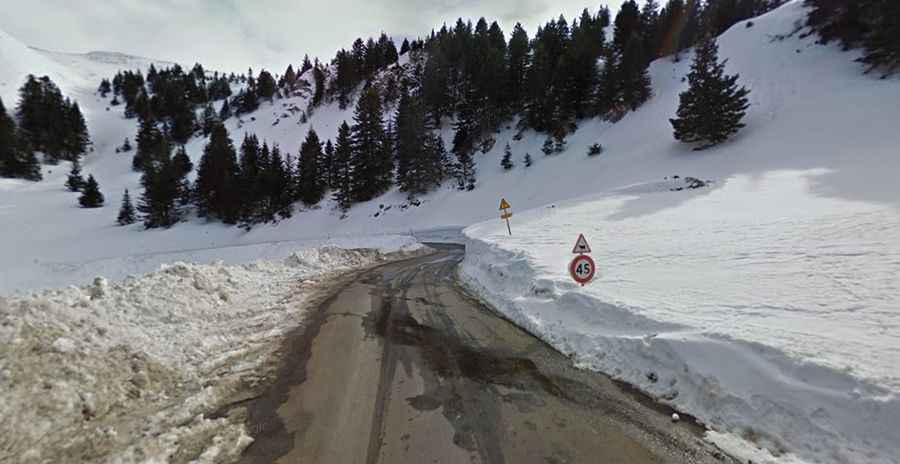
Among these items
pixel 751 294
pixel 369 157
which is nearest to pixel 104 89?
pixel 369 157

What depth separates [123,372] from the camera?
4.86 meters

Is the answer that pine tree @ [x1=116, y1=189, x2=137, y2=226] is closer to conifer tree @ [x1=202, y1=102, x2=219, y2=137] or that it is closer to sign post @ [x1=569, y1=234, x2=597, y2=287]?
conifer tree @ [x1=202, y1=102, x2=219, y2=137]

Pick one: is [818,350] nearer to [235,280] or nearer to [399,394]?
[399,394]

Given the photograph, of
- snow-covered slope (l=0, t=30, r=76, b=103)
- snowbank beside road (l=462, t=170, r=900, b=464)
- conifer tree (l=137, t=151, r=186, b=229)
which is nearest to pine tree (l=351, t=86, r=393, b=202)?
conifer tree (l=137, t=151, r=186, b=229)

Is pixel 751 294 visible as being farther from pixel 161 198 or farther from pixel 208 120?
pixel 208 120

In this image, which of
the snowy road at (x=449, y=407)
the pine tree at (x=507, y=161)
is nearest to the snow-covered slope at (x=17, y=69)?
the pine tree at (x=507, y=161)

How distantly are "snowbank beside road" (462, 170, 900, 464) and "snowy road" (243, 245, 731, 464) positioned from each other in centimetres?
64

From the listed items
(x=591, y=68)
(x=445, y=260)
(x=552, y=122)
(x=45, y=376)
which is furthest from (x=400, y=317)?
(x=591, y=68)

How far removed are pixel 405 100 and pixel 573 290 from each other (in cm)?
4718

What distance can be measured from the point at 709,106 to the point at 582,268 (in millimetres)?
29972

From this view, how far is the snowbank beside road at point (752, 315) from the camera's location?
3547mm

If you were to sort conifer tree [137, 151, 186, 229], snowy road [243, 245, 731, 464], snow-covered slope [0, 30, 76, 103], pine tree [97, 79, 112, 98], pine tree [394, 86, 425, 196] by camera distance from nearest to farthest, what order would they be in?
snowy road [243, 245, 731, 464], pine tree [394, 86, 425, 196], conifer tree [137, 151, 186, 229], snow-covered slope [0, 30, 76, 103], pine tree [97, 79, 112, 98]

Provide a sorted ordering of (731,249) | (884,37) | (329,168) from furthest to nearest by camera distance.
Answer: (329,168), (884,37), (731,249)

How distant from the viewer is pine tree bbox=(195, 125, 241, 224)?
4866 cm
